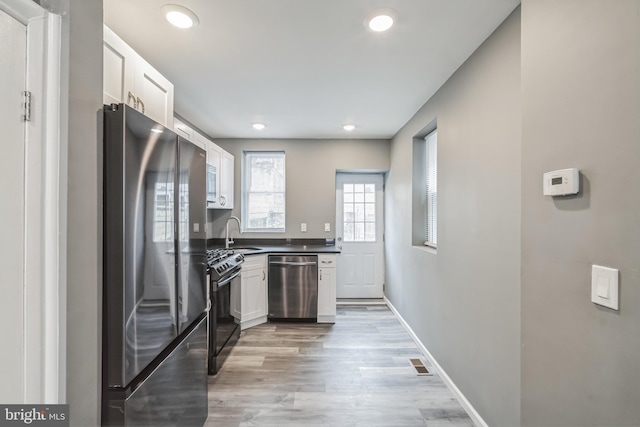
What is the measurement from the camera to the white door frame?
2.53 feet

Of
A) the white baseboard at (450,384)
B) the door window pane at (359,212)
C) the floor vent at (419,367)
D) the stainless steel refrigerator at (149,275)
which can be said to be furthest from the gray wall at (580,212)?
the door window pane at (359,212)

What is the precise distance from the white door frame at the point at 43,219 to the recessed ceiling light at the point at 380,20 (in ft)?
4.76

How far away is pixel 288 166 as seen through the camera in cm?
406

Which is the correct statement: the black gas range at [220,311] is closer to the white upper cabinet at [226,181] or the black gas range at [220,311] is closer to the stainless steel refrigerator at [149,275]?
the stainless steel refrigerator at [149,275]

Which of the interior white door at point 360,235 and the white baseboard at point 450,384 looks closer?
the white baseboard at point 450,384

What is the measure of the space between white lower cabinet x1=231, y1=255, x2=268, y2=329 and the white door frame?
220cm

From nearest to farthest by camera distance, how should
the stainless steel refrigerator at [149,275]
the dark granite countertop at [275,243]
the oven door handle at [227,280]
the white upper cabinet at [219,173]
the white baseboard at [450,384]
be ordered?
the stainless steel refrigerator at [149,275], the white baseboard at [450,384], the oven door handle at [227,280], the white upper cabinet at [219,173], the dark granite countertop at [275,243]

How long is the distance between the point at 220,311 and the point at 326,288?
1474 mm

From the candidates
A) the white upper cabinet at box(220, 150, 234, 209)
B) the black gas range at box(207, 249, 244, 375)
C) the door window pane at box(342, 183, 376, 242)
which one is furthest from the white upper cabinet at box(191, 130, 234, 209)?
the door window pane at box(342, 183, 376, 242)

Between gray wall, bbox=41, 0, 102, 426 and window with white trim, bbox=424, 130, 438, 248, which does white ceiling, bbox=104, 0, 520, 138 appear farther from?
gray wall, bbox=41, 0, 102, 426

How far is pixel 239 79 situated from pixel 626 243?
8.27 feet

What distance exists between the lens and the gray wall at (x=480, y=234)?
1480mm

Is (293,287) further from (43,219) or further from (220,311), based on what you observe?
(43,219)

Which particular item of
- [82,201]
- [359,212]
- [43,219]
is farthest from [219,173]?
[43,219]
